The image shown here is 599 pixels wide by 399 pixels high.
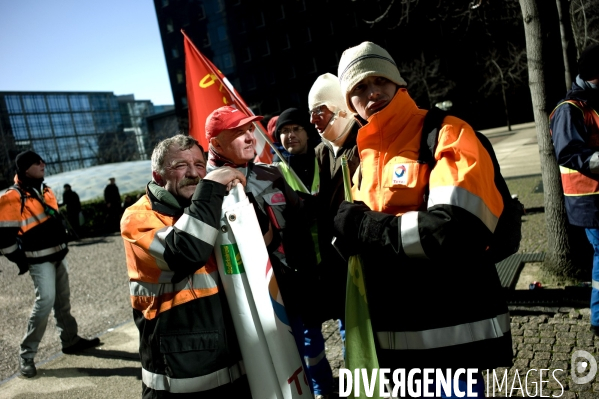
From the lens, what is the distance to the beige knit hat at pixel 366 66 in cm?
191

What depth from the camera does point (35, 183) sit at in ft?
16.0

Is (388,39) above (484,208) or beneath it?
above

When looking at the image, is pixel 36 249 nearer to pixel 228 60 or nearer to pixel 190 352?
→ pixel 190 352

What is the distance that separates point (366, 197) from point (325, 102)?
1334 millimetres

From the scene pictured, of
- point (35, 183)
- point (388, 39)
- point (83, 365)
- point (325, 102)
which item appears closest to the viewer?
point (325, 102)

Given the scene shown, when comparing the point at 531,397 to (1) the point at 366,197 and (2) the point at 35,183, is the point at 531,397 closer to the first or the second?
(1) the point at 366,197

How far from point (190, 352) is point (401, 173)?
1.21m

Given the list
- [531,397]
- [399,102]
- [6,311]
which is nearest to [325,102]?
[399,102]

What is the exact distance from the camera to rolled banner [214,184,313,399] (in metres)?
2.08

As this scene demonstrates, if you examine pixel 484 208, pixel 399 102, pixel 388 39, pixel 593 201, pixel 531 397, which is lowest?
pixel 531 397

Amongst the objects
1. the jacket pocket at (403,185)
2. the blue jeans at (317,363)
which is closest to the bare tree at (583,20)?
the blue jeans at (317,363)

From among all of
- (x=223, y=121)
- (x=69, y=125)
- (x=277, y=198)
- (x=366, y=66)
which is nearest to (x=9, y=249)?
(x=223, y=121)

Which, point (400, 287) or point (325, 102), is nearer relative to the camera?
point (400, 287)

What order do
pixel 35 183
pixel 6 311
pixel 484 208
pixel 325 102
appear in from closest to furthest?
pixel 484 208, pixel 325 102, pixel 35 183, pixel 6 311
